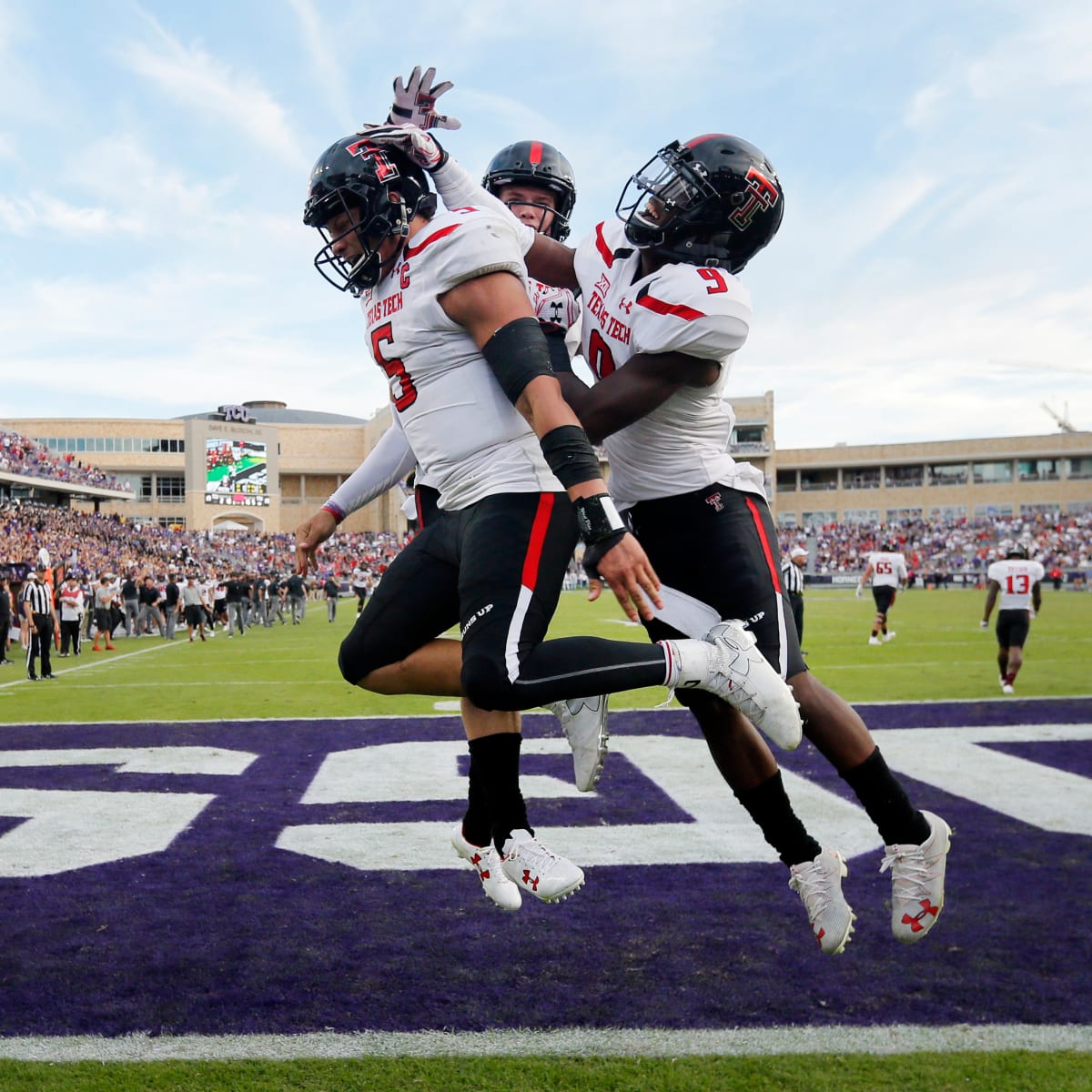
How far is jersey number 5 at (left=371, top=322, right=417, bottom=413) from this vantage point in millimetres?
3293

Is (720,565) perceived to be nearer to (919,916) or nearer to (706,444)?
(706,444)

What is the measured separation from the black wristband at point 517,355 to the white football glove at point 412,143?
768mm

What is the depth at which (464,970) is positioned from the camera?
167 inches

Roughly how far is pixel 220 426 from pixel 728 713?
2783 inches

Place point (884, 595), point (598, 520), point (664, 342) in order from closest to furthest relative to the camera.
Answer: point (598, 520) < point (664, 342) < point (884, 595)

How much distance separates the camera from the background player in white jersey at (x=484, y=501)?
289 centimetres

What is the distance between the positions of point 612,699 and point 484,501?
9.01 m

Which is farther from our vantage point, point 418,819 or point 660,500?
point 418,819

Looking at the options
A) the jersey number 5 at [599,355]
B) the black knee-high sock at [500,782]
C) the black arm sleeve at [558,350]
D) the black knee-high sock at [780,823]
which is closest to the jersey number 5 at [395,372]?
the black arm sleeve at [558,350]

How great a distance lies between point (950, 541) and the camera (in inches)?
2490

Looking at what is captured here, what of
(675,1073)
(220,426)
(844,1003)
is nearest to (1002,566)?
(844,1003)

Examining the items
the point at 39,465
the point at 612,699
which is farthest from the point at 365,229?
the point at 39,465

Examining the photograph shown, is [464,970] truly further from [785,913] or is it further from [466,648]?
[466,648]

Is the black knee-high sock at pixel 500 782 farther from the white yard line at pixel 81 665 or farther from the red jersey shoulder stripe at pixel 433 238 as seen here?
the white yard line at pixel 81 665
